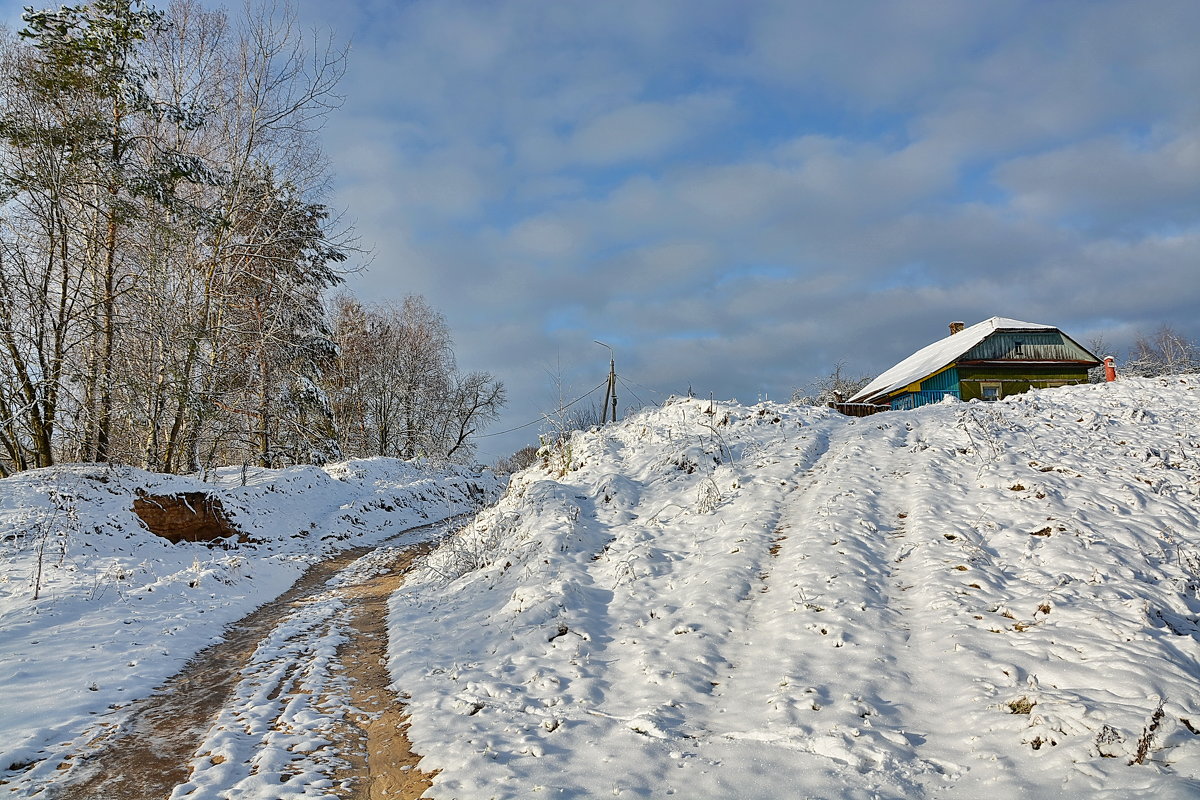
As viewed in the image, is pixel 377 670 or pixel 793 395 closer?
pixel 377 670

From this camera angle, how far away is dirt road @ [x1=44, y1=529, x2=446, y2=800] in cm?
471

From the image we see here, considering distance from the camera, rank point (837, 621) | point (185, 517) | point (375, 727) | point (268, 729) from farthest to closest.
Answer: point (185, 517), point (837, 621), point (375, 727), point (268, 729)

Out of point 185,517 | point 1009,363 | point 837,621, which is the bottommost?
point 837,621

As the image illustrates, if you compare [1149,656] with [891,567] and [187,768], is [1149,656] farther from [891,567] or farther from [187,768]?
[187,768]

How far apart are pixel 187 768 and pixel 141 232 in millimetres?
15536

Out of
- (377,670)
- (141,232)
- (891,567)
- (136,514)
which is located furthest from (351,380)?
(891,567)

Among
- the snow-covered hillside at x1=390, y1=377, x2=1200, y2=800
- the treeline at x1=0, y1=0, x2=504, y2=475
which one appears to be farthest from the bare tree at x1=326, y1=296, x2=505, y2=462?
the snow-covered hillside at x1=390, y1=377, x2=1200, y2=800

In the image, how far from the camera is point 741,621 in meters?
7.04

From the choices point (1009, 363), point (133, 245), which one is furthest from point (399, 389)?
point (1009, 363)

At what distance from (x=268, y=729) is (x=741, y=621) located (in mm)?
4820

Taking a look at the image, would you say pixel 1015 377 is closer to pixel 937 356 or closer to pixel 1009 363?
pixel 1009 363

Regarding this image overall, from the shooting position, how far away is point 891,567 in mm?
7613

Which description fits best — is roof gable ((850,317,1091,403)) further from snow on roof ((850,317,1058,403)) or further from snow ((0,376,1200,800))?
snow ((0,376,1200,800))

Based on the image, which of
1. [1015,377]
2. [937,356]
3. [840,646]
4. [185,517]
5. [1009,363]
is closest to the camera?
[840,646]
